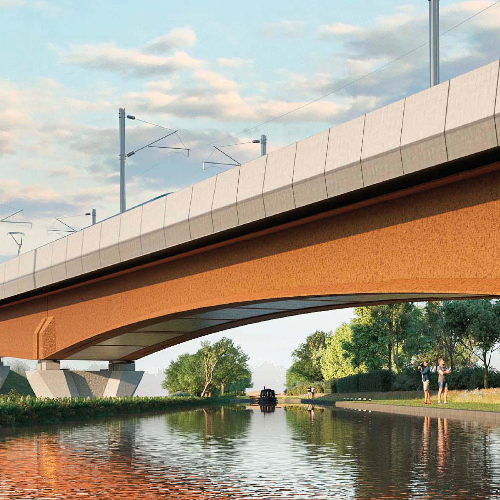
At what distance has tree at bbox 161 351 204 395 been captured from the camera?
83.9 metres

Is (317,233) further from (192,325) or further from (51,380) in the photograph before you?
(51,380)

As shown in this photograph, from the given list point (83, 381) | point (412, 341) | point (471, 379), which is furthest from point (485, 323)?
point (83, 381)

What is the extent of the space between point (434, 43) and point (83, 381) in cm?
2609

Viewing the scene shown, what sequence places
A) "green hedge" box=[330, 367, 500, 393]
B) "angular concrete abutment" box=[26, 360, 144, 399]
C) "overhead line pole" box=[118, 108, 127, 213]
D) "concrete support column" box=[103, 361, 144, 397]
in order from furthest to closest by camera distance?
"green hedge" box=[330, 367, 500, 393], "concrete support column" box=[103, 361, 144, 397], "angular concrete abutment" box=[26, 360, 144, 399], "overhead line pole" box=[118, 108, 127, 213]

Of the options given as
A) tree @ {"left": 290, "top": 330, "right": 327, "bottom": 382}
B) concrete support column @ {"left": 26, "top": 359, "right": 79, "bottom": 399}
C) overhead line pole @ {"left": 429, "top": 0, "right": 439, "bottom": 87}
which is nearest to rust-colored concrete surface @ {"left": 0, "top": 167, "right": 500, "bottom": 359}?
overhead line pole @ {"left": 429, "top": 0, "right": 439, "bottom": 87}

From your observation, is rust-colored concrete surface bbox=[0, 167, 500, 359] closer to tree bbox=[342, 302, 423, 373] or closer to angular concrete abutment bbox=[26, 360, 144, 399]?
angular concrete abutment bbox=[26, 360, 144, 399]

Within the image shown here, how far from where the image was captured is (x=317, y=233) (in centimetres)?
1930

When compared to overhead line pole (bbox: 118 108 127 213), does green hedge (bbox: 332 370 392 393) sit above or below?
below

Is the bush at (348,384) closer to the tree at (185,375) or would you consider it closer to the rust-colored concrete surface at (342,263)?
the tree at (185,375)

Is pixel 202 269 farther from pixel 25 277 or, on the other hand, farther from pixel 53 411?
pixel 25 277

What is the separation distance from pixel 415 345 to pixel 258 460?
1784 inches

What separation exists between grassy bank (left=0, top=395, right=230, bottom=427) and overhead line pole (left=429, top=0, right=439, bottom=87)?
A: 1732cm

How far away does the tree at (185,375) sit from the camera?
83875mm

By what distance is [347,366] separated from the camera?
6575 cm
